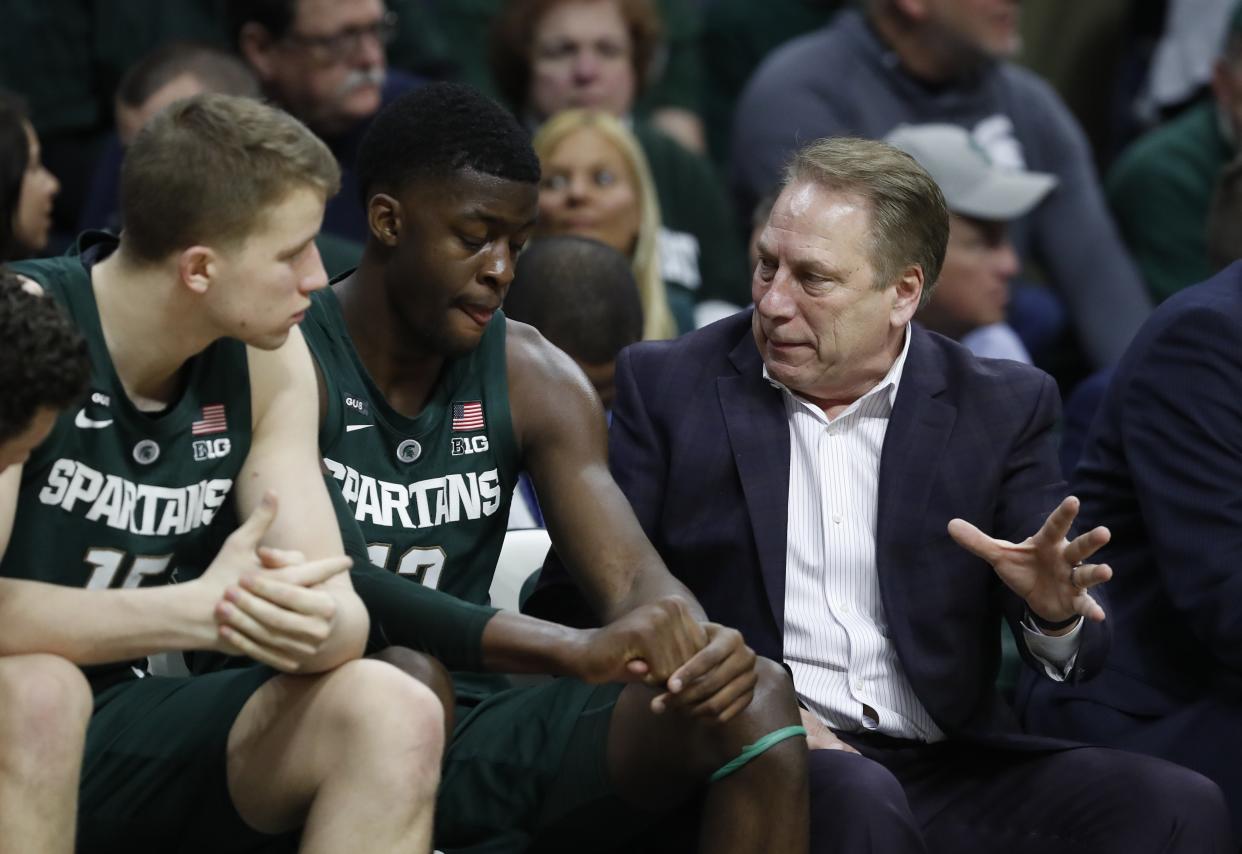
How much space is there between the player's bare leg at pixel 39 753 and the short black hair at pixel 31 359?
33 cm

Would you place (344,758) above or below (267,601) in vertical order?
below

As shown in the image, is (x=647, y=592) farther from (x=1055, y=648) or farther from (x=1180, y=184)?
(x=1180, y=184)

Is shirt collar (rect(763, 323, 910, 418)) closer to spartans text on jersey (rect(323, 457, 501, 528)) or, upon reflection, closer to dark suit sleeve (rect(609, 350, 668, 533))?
dark suit sleeve (rect(609, 350, 668, 533))

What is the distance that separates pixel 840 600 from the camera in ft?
11.0

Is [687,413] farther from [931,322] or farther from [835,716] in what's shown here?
[931,322]

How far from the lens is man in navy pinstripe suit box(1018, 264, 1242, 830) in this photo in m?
3.48

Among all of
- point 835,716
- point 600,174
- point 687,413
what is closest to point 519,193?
point 687,413

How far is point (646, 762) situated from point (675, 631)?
0.23 meters

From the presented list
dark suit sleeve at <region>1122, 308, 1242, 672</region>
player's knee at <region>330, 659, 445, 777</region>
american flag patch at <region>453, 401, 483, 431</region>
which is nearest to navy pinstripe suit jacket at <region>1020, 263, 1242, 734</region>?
dark suit sleeve at <region>1122, 308, 1242, 672</region>

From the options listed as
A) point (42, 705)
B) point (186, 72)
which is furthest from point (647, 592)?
point (186, 72)

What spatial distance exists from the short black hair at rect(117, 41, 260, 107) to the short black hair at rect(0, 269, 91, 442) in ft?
8.81

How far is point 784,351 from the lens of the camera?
3.38 metres

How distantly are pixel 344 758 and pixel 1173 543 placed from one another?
167 cm

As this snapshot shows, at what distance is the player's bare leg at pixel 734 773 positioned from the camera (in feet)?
9.35
